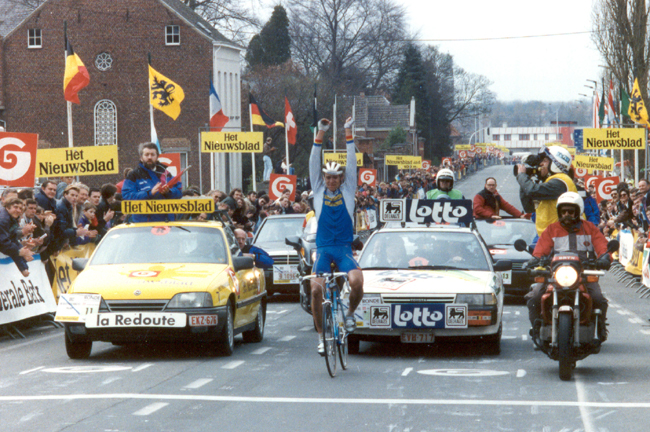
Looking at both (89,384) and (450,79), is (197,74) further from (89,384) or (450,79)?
(450,79)

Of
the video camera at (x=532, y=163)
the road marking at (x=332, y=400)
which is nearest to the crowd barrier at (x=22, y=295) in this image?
the road marking at (x=332, y=400)

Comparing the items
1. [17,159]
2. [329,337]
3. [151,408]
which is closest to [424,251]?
[329,337]

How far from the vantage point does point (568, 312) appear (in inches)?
371

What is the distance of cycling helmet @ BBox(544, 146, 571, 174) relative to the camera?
1115cm

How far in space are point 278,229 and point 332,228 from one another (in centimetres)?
1064

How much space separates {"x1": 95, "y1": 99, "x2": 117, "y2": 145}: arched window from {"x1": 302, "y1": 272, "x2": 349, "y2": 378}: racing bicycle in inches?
2072

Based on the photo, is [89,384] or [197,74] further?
[197,74]

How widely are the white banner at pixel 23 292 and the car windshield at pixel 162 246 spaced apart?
7.37 feet

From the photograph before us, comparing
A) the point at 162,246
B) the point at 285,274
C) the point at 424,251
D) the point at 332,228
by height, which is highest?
the point at 332,228

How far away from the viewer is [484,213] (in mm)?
17156

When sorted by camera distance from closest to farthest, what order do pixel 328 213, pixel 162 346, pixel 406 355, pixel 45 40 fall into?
pixel 328 213
pixel 406 355
pixel 162 346
pixel 45 40

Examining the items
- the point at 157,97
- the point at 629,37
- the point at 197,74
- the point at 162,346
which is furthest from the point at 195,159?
the point at 162,346

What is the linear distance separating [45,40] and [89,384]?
54892 millimetres

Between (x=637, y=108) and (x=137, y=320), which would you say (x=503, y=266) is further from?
(x=637, y=108)
